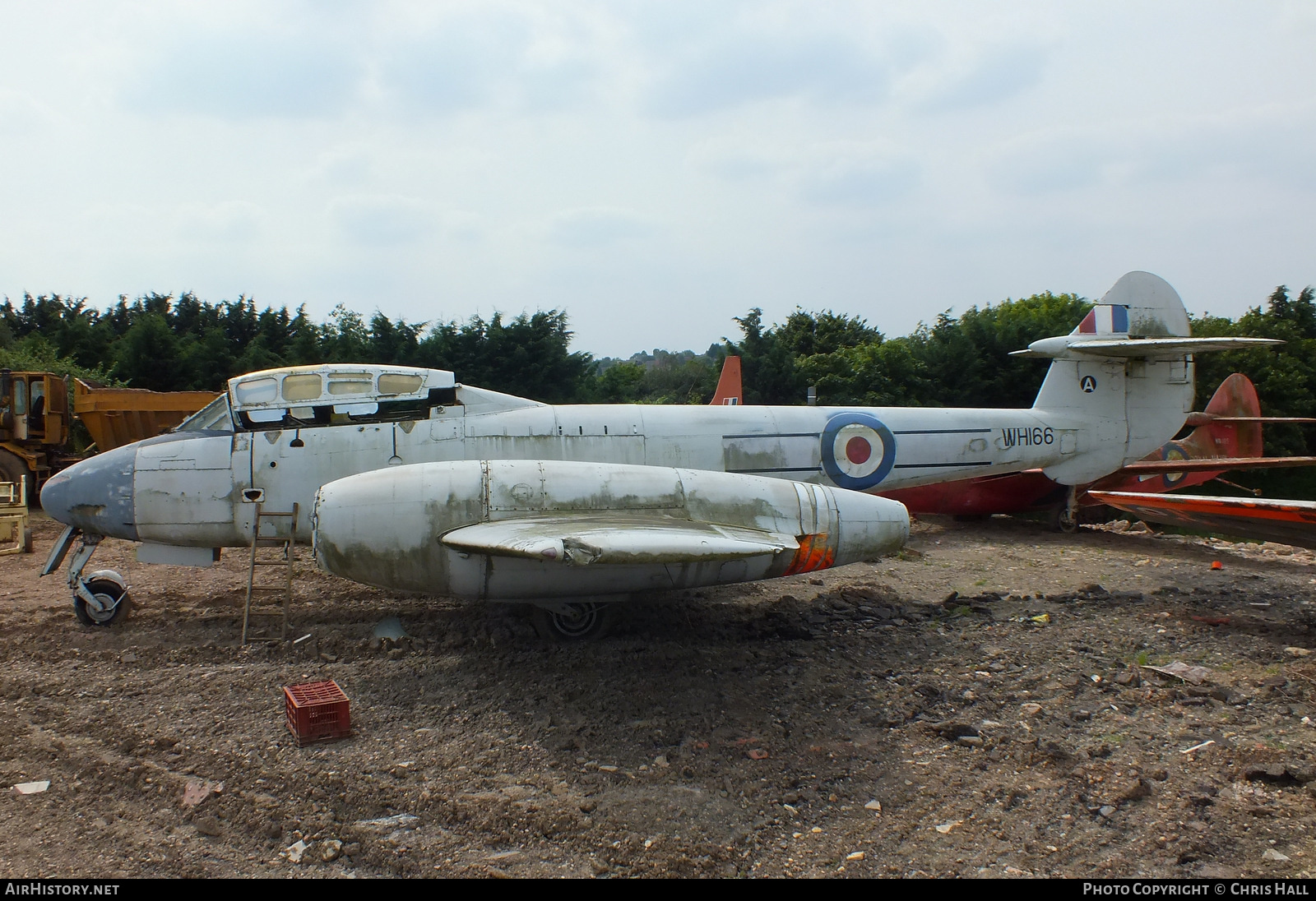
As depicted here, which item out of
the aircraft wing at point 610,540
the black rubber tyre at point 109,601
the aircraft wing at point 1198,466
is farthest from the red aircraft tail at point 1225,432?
the black rubber tyre at point 109,601

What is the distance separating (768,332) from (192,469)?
23.3m

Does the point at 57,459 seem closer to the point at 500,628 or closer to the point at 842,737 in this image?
the point at 500,628

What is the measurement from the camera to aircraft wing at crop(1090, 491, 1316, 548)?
6555 millimetres

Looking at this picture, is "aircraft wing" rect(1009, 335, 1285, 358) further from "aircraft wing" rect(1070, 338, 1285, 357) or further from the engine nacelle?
the engine nacelle

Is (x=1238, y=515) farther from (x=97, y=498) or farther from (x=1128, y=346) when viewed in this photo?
(x=97, y=498)

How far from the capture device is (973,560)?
10633 millimetres

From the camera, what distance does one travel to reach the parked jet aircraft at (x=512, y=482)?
5.93 m

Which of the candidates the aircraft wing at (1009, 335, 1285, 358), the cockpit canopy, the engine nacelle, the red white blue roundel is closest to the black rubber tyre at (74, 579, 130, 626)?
the cockpit canopy

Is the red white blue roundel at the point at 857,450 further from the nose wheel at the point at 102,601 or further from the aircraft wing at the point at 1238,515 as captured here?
the nose wheel at the point at 102,601

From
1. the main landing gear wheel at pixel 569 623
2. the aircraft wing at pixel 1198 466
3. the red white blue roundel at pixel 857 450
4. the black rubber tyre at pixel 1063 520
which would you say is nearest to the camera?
the main landing gear wheel at pixel 569 623

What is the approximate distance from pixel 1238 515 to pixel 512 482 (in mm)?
6144

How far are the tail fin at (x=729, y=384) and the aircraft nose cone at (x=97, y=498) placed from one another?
394 inches

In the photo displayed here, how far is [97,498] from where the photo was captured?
7.20m

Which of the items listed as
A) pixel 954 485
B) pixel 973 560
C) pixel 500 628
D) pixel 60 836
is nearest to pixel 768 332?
pixel 954 485
